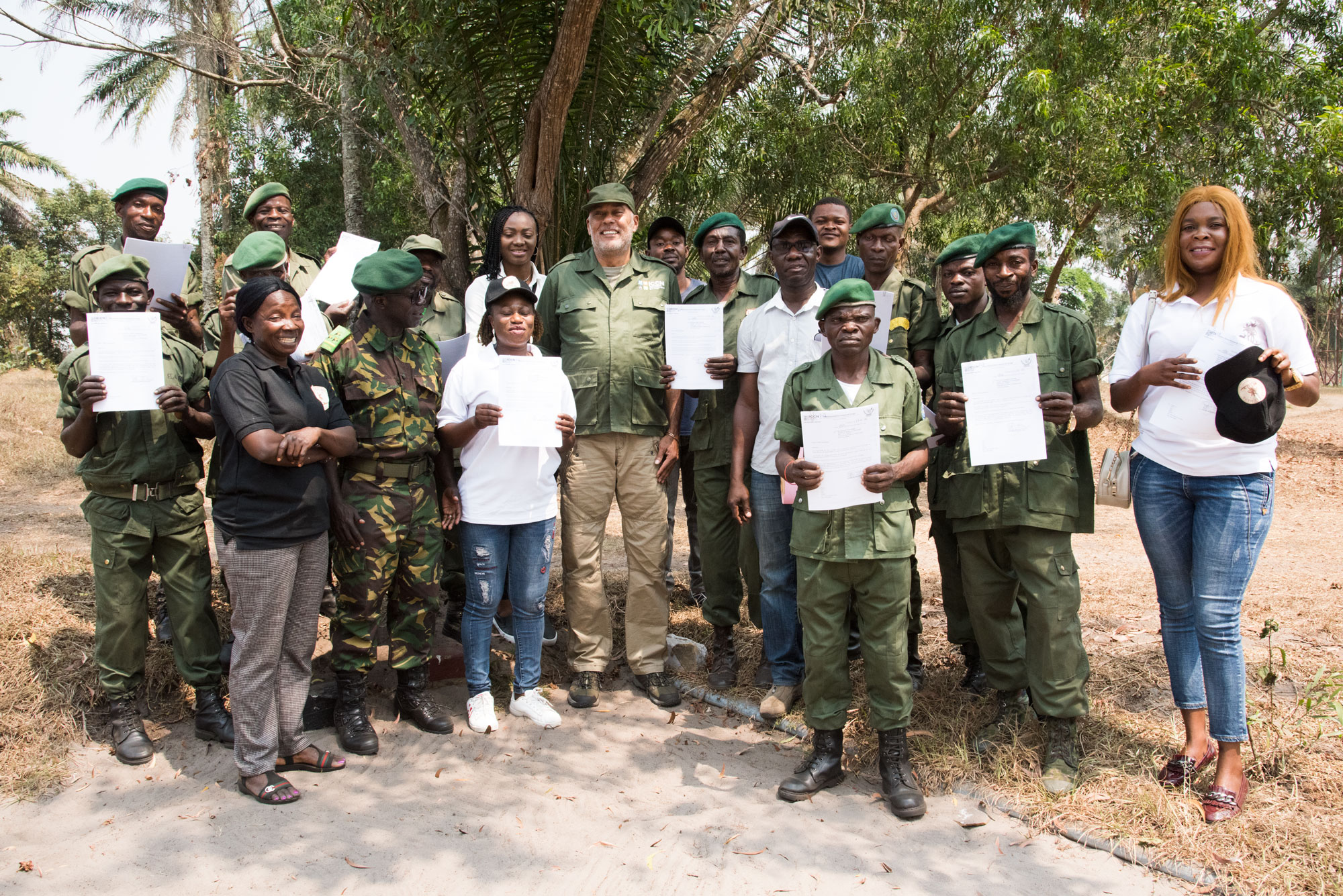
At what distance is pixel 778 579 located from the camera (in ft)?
15.3

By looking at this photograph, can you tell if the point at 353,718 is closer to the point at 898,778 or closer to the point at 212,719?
the point at 212,719

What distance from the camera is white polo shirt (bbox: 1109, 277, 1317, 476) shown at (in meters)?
3.51

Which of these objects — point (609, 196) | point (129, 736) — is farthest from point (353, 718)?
point (609, 196)

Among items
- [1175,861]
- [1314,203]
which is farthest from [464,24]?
[1314,203]

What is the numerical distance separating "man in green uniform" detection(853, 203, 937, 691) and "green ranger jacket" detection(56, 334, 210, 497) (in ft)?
11.2

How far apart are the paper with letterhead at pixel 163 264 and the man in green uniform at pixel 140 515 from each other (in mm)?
151

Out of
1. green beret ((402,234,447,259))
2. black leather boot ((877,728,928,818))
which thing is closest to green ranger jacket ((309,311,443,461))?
green beret ((402,234,447,259))

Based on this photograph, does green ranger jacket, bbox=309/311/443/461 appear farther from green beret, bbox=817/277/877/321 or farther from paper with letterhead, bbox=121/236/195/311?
green beret, bbox=817/277/877/321

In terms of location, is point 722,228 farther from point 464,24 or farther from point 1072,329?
point 464,24

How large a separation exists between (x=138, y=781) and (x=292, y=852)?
1.11m

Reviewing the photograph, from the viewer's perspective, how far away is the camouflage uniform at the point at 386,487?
14.0 feet

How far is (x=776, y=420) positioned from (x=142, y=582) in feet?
10.3

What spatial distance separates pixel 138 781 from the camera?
4.09 m

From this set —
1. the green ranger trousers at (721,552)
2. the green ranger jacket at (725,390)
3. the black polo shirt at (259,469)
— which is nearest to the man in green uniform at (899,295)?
the green ranger jacket at (725,390)
